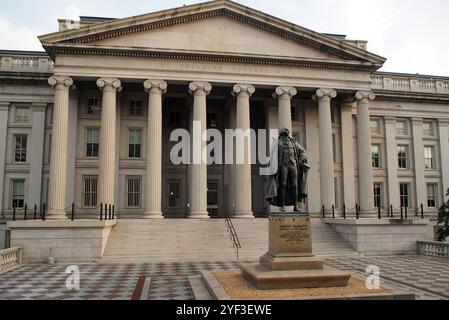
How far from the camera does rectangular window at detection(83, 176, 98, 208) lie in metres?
30.3

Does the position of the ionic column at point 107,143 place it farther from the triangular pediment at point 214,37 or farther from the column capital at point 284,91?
the column capital at point 284,91

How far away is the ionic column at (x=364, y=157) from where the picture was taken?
30.0 meters

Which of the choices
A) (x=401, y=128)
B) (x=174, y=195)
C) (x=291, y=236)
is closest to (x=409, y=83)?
(x=401, y=128)

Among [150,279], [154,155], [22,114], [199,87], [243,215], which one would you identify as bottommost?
[150,279]

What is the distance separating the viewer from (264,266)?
12117 millimetres

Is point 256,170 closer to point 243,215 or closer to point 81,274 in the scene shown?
point 243,215

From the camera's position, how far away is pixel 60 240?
21.0 meters

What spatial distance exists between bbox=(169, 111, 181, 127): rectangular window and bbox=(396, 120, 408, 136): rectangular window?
19943mm

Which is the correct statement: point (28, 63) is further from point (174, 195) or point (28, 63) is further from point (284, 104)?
point (284, 104)

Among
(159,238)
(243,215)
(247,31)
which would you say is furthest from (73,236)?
(247,31)

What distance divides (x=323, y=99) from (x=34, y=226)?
2078cm

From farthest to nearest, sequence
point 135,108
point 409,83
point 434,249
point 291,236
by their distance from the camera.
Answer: point 409,83 < point 135,108 < point 434,249 < point 291,236

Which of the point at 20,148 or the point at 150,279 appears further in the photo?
the point at 20,148

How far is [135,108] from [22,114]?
29.7 ft
